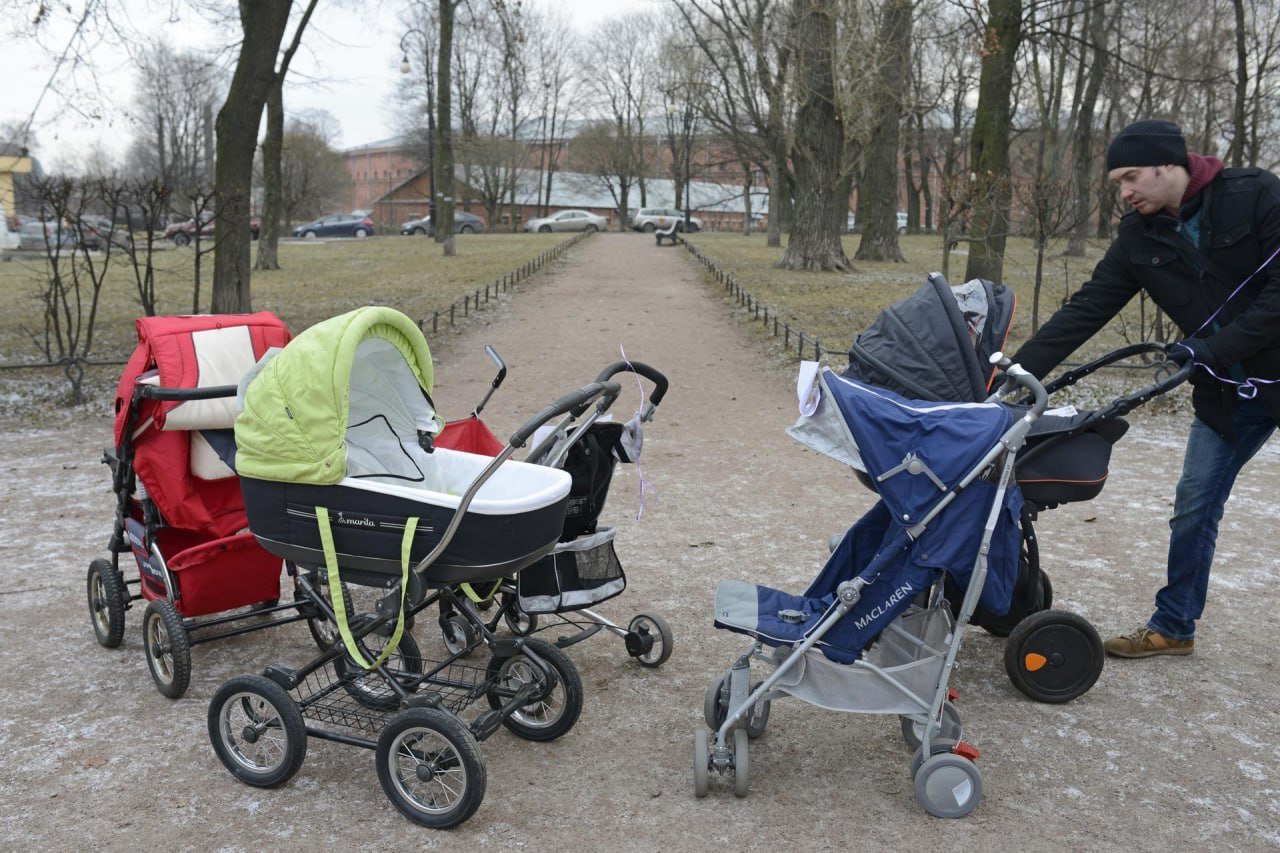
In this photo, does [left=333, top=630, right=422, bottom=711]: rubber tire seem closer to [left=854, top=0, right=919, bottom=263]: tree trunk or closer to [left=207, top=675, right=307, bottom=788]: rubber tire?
[left=207, top=675, right=307, bottom=788]: rubber tire

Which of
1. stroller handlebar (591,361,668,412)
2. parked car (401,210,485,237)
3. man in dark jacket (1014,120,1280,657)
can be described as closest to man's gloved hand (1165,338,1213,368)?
man in dark jacket (1014,120,1280,657)

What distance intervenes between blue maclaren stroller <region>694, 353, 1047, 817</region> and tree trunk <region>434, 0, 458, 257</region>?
2775 cm

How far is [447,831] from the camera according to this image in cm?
347

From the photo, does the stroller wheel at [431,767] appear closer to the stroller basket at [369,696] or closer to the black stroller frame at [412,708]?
the black stroller frame at [412,708]

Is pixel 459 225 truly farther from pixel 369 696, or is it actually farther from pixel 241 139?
pixel 369 696

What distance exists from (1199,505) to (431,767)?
3.25m

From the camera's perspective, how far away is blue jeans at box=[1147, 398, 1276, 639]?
4352 millimetres

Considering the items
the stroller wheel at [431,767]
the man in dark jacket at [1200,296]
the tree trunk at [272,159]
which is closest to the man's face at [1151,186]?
the man in dark jacket at [1200,296]

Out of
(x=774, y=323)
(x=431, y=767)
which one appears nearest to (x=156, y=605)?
(x=431, y=767)

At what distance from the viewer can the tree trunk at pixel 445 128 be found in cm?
2895

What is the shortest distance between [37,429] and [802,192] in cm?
1675

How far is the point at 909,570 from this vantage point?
3.61m

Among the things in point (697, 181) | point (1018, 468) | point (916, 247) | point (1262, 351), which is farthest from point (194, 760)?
point (697, 181)

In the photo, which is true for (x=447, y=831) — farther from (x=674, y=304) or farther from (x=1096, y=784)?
(x=674, y=304)
